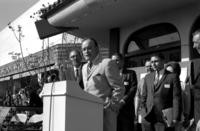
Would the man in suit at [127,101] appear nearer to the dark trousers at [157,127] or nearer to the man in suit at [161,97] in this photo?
the man in suit at [161,97]

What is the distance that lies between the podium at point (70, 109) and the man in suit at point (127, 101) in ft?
8.99

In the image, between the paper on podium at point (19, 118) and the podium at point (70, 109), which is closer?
the podium at point (70, 109)

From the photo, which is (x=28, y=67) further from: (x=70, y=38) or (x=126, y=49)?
(x=126, y=49)

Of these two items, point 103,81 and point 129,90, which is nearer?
point 103,81

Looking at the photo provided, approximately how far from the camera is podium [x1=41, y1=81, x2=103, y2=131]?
3.69 metres

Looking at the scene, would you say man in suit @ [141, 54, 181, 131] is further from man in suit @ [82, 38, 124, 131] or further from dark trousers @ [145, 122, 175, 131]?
man in suit @ [82, 38, 124, 131]

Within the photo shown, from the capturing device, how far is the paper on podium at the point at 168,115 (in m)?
6.00

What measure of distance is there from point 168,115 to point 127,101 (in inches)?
40.1

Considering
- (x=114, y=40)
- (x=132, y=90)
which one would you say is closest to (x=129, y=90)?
(x=132, y=90)

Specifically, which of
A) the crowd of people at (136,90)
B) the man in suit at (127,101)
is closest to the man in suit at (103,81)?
the crowd of people at (136,90)

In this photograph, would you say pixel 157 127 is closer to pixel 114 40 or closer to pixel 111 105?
pixel 111 105

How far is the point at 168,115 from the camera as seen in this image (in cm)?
607

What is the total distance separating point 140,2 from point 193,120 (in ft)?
12.4

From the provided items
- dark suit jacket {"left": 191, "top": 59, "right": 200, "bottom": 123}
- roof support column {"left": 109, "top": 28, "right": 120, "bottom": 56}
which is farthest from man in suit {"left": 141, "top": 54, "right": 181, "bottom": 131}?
roof support column {"left": 109, "top": 28, "right": 120, "bottom": 56}
